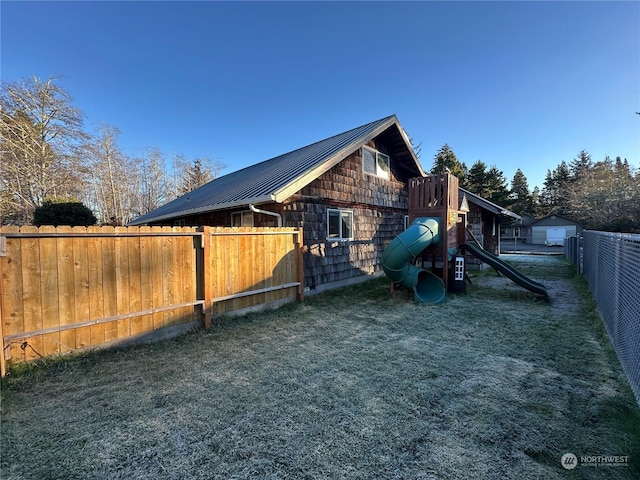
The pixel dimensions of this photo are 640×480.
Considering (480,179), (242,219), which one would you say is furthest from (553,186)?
(242,219)

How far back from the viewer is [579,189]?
27.9 metres

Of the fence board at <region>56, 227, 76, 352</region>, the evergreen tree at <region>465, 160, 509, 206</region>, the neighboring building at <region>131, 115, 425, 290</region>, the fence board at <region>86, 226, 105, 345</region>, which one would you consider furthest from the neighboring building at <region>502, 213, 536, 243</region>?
the fence board at <region>56, 227, 76, 352</region>

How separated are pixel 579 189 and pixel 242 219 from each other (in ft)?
114

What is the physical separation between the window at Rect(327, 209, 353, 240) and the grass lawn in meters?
4.05

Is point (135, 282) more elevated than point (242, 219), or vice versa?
point (242, 219)

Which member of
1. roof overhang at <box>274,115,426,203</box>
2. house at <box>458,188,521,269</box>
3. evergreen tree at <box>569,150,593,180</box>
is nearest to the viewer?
roof overhang at <box>274,115,426,203</box>

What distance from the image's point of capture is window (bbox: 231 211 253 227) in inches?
319

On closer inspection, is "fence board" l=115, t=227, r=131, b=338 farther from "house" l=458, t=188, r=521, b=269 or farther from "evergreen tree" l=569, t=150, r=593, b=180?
"evergreen tree" l=569, t=150, r=593, b=180

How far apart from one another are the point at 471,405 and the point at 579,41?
1000 centimetres

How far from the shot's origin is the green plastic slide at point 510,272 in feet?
22.5

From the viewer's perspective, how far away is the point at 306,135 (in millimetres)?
21828

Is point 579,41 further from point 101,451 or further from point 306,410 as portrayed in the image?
point 101,451

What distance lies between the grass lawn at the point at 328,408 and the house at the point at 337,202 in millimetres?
3305

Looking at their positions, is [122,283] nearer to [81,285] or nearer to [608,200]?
[81,285]
